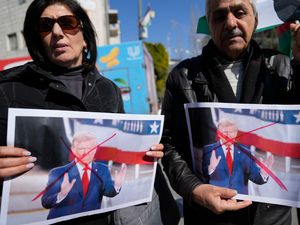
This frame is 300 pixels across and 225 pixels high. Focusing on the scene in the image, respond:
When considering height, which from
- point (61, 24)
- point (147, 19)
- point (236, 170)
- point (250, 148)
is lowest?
point (236, 170)

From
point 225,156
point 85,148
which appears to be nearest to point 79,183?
point 85,148

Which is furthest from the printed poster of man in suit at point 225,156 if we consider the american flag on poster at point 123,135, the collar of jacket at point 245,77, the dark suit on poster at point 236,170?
the american flag on poster at point 123,135

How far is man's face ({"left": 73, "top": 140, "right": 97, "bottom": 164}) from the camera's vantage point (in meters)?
1.33

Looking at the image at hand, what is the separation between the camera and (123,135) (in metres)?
1.43

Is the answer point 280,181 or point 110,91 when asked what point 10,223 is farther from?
point 280,181

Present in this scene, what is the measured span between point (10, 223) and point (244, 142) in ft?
3.49

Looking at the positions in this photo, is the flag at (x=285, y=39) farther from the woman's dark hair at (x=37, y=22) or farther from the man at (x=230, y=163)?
the woman's dark hair at (x=37, y=22)

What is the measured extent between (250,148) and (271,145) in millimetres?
92

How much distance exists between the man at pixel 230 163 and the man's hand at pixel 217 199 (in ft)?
0.21

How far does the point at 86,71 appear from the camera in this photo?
1.64 m

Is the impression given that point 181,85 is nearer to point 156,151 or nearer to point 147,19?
point 156,151

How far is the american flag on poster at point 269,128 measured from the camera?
4.39 feet

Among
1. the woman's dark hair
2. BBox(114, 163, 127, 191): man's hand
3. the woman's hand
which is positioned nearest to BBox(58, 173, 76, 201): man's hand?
BBox(114, 163, 127, 191): man's hand

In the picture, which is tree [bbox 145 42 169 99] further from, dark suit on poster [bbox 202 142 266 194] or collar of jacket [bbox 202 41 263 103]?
dark suit on poster [bbox 202 142 266 194]
